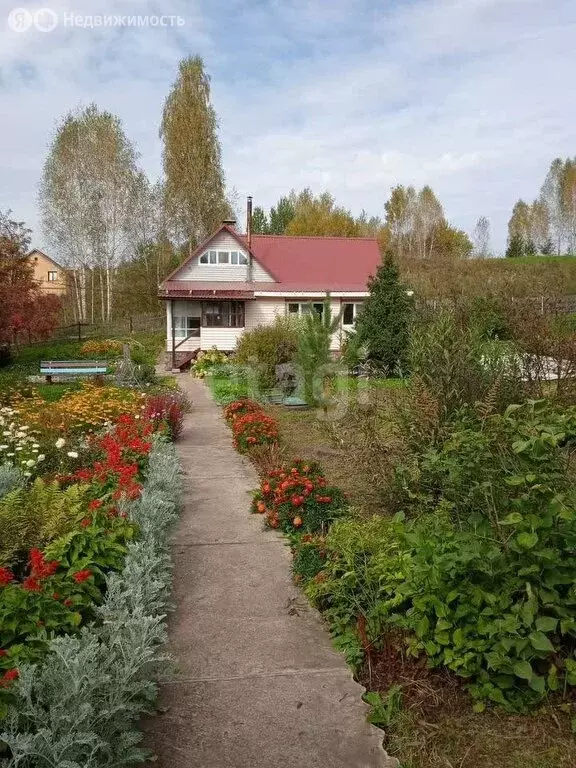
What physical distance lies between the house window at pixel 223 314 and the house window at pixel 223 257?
5.61 ft

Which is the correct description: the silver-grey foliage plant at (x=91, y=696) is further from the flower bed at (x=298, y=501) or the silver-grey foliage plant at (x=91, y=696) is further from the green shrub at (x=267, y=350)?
the green shrub at (x=267, y=350)

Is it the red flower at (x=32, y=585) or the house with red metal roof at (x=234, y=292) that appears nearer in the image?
the red flower at (x=32, y=585)

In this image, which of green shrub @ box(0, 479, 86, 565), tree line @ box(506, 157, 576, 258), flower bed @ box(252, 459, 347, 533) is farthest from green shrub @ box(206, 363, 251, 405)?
tree line @ box(506, 157, 576, 258)

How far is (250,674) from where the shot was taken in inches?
127

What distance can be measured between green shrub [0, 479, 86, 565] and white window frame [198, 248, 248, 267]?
19837 millimetres

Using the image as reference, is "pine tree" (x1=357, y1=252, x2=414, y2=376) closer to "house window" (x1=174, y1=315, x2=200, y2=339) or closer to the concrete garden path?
"house window" (x1=174, y1=315, x2=200, y2=339)

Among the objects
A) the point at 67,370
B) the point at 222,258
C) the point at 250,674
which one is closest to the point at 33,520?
the point at 250,674

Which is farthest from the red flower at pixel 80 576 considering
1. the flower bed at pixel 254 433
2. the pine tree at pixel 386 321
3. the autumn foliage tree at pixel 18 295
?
the autumn foliage tree at pixel 18 295

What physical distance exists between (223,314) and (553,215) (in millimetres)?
49866

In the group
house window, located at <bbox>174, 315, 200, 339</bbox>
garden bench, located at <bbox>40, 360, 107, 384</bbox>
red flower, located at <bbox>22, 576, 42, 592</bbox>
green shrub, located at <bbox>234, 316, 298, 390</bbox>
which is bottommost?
red flower, located at <bbox>22, 576, 42, 592</bbox>

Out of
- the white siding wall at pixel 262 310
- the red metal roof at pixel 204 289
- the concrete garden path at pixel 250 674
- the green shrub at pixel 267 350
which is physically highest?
the red metal roof at pixel 204 289

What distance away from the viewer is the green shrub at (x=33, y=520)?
13.3 ft

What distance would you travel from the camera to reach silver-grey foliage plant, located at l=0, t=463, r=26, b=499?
5.56 m

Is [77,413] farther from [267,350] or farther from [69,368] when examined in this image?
[69,368]
